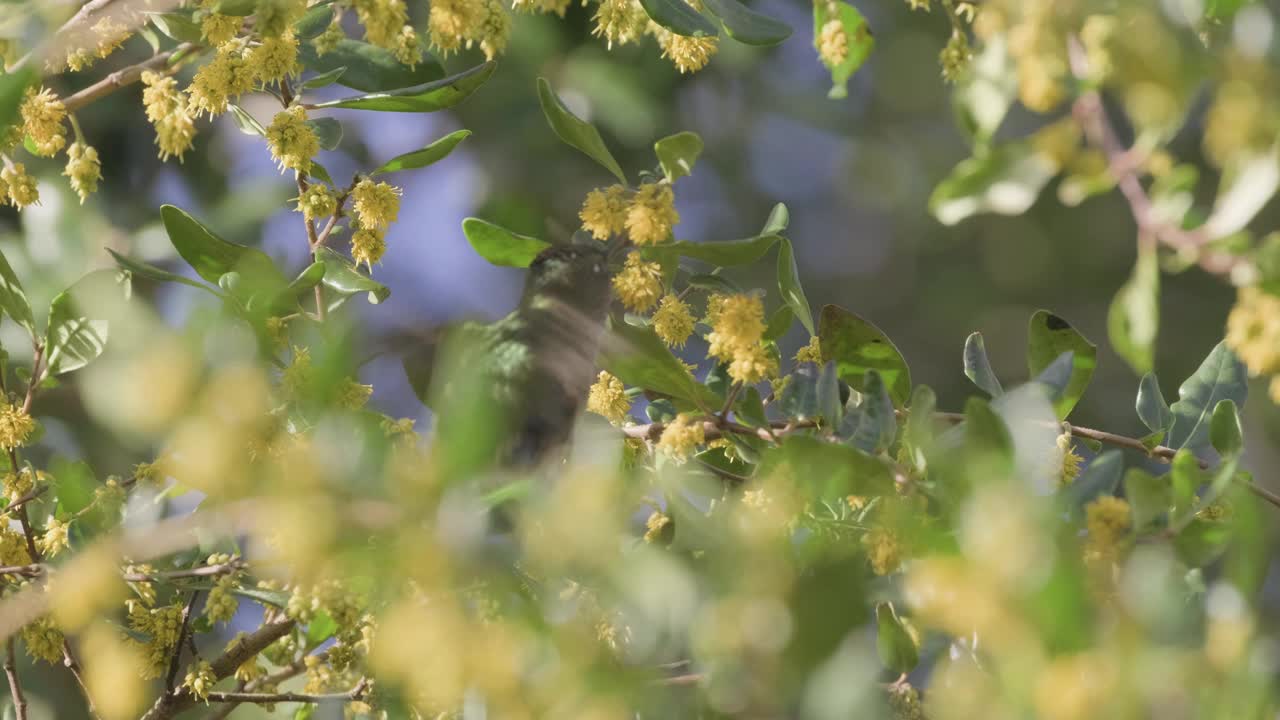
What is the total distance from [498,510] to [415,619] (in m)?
0.14

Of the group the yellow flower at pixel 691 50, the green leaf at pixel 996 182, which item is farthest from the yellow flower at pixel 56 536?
the green leaf at pixel 996 182

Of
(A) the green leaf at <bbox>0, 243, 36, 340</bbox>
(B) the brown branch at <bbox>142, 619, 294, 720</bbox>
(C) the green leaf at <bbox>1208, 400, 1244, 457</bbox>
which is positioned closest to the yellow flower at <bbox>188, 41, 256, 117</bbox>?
(A) the green leaf at <bbox>0, 243, 36, 340</bbox>

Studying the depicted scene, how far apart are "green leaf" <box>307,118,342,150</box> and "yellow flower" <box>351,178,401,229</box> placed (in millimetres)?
46

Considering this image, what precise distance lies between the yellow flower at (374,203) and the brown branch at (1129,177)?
64cm

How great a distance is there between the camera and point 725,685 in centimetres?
62

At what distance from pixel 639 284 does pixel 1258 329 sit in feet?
1.68

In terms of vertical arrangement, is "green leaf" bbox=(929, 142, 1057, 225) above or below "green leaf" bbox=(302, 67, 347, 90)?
above

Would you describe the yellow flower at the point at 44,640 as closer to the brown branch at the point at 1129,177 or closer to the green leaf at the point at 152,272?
the green leaf at the point at 152,272

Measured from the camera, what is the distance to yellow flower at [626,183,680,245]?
0.95 meters

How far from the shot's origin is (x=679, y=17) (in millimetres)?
1076

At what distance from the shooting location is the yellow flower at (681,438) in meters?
0.96

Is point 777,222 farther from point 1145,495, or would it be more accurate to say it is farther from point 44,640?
point 44,640

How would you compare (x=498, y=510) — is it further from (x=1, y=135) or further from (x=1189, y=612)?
(x=1, y=135)

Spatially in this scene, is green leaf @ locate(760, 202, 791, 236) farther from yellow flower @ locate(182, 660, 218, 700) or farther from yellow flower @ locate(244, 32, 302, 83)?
yellow flower @ locate(182, 660, 218, 700)
